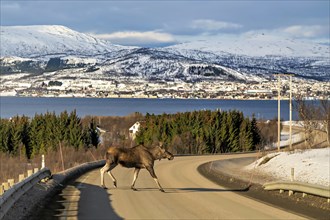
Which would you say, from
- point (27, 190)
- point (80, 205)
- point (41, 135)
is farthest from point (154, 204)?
point (41, 135)

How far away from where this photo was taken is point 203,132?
269 ft

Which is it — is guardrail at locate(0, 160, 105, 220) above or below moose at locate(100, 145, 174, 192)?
below

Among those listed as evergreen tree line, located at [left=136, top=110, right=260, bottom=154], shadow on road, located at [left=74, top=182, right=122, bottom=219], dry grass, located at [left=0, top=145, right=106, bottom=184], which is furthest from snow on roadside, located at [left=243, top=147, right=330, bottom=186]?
evergreen tree line, located at [left=136, top=110, right=260, bottom=154]

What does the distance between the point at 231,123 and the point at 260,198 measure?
65.1 meters

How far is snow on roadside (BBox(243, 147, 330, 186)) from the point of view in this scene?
29.4 metres

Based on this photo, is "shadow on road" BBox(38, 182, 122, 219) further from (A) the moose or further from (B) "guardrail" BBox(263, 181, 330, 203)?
(B) "guardrail" BBox(263, 181, 330, 203)

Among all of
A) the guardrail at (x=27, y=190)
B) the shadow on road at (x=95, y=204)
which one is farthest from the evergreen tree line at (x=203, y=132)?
the shadow on road at (x=95, y=204)

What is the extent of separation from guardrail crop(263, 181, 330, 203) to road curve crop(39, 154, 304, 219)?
1682mm

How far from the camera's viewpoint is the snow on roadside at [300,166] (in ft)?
96.4

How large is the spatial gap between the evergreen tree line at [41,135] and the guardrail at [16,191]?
57958 mm

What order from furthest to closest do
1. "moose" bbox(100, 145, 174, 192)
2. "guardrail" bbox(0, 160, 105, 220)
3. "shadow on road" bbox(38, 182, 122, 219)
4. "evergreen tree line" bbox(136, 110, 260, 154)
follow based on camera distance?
1. "evergreen tree line" bbox(136, 110, 260, 154)
2. "moose" bbox(100, 145, 174, 192)
3. "shadow on road" bbox(38, 182, 122, 219)
4. "guardrail" bbox(0, 160, 105, 220)

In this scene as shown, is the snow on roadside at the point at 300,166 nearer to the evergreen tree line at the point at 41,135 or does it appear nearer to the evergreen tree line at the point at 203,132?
the evergreen tree line at the point at 203,132

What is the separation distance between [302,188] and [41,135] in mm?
66836

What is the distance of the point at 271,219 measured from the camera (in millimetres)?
15898
